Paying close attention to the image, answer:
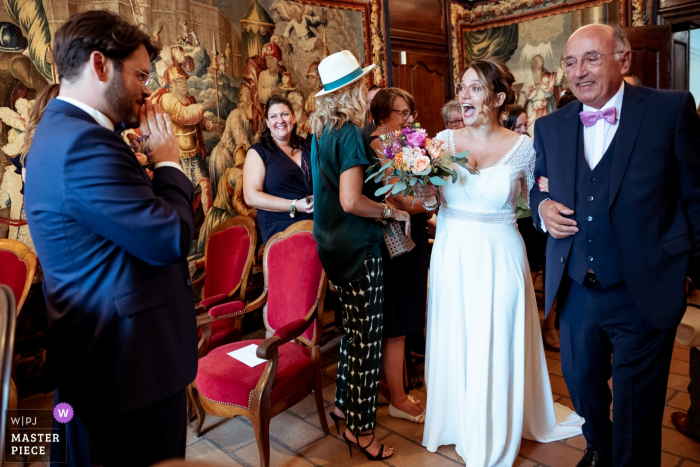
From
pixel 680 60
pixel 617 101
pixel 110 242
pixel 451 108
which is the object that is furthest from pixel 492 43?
pixel 110 242

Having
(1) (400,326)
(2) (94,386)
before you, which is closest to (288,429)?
(1) (400,326)

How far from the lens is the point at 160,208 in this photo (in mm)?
1343

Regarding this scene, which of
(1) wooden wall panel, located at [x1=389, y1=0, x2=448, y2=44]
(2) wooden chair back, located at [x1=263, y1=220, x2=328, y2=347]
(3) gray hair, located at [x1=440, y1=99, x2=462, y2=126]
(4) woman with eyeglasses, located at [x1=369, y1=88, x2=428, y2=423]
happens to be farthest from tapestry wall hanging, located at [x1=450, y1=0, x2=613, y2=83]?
(2) wooden chair back, located at [x1=263, y1=220, x2=328, y2=347]

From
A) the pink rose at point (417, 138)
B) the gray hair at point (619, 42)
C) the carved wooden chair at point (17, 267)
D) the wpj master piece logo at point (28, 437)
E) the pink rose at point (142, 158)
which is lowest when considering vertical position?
the wpj master piece logo at point (28, 437)

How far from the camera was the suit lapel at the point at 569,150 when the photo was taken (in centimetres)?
217

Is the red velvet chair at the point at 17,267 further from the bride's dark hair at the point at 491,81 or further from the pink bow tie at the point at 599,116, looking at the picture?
the pink bow tie at the point at 599,116

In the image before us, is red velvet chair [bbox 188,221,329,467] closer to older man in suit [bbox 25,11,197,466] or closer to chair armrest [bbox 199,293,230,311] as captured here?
chair armrest [bbox 199,293,230,311]

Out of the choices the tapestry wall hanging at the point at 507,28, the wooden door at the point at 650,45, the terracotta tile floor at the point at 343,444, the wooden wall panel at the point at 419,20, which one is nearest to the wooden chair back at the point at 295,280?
the terracotta tile floor at the point at 343,444

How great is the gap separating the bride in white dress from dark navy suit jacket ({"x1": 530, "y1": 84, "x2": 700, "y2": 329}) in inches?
23.8

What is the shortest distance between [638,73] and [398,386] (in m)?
5.53

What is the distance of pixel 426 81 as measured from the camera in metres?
7.75

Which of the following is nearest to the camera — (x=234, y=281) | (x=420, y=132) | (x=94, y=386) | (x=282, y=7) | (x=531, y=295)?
(x=94, y=386)

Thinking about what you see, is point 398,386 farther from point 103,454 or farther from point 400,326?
point 103,454

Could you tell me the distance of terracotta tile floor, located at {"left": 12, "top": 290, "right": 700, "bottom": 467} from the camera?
8.86ft
